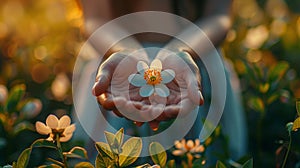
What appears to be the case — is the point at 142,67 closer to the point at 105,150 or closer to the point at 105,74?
the point at 105,74

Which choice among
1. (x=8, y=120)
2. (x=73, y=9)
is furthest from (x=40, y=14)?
(x=8, y=120)

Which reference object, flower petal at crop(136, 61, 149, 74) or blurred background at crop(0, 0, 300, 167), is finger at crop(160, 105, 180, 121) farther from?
blurred background at crop(0, 0, 300, 167)

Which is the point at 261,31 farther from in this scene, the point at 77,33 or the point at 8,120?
the point at 8,120

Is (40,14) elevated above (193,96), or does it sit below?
above

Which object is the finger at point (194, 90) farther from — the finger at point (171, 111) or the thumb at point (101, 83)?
the thumb at point (101, 83)

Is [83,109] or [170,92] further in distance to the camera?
[83,109]

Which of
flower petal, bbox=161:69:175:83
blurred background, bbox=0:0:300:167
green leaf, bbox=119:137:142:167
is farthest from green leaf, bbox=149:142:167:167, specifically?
blurred background, bbox=0:0:300:167
